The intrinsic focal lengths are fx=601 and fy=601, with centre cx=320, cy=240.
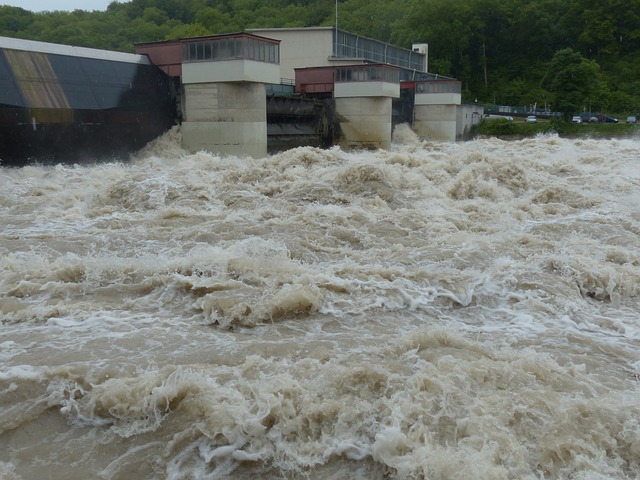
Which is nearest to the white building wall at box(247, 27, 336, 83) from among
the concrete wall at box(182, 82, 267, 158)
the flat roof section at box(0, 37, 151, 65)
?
the concrete wall at box(182, 82, 267, 158)

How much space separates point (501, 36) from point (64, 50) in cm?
5590

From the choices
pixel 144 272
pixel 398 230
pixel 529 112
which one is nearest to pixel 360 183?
pixel 398 230

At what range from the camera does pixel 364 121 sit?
30625 millimetres

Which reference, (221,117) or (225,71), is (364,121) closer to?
(221,117)

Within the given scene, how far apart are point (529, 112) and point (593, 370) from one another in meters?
54.6

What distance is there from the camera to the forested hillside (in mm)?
50375

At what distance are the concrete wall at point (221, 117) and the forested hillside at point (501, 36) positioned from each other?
108ft

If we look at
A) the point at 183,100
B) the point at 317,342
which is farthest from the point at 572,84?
the point at 317,342

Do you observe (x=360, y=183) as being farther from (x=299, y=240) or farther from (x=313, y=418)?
(x=313, y=418)

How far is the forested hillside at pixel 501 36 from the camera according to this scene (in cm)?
5038

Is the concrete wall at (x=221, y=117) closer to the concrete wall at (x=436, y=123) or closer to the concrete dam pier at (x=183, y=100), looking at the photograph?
the concrete dam pier at (x=183, y=100)

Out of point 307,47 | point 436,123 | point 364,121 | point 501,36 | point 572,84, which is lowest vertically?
point 436,123

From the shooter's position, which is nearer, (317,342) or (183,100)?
(317,342)

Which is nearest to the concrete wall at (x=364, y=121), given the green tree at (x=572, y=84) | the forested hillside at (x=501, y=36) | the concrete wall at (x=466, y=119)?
the concrete wall at (x=466, y=119)
